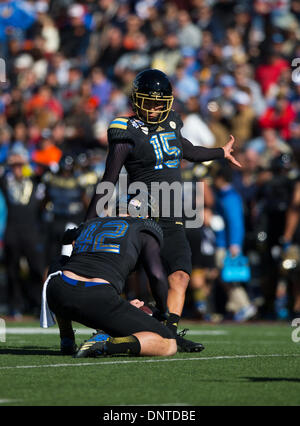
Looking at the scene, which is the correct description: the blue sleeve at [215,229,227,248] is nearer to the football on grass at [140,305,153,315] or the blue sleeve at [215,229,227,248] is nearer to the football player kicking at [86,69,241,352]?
the football player kicking at [86,69,241,352]

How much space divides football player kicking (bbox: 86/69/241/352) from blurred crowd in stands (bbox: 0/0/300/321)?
5.56 m

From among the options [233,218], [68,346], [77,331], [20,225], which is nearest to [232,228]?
[233,218]

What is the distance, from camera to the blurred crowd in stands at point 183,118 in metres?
14.8

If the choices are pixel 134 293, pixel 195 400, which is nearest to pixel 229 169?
pixel 134 293

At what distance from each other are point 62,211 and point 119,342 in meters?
7.92

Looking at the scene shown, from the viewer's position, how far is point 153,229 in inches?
315

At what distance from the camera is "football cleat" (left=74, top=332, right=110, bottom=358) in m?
7.80

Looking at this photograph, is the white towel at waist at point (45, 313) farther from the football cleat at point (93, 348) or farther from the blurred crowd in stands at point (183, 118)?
the blurred crowd in stands at point (183, 118)

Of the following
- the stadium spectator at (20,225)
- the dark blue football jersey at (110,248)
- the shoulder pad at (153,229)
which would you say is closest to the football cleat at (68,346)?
the dark blue football jersey at (110,248)

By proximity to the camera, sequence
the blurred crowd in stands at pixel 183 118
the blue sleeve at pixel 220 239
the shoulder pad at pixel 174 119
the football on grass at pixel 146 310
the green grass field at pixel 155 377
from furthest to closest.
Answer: the blue sleeve at pixel 220 239, the blurred crowd in stands at pixel 183 118, the shoulder pad at pixel 174 119, the football on grass at pixel 146 310, the green grass field at pixel 155 377

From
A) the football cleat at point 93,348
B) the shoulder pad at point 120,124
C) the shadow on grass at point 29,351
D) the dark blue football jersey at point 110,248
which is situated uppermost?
the shoulder pad at point 120,124

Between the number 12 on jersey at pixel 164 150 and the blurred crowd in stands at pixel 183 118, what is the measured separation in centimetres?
551

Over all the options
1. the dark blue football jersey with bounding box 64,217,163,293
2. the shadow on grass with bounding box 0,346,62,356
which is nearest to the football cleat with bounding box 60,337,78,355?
the shadow on grass with bounding box 0,346,62,356
